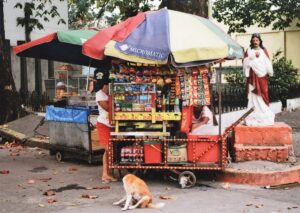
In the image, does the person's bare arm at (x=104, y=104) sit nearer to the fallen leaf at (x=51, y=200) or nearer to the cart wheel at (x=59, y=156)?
the fallen leaf at (x=51, y=200)

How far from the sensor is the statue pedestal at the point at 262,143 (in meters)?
9.02

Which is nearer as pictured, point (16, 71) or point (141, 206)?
point (141, 206)

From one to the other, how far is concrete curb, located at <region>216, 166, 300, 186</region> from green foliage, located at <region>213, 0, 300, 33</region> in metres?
12.2

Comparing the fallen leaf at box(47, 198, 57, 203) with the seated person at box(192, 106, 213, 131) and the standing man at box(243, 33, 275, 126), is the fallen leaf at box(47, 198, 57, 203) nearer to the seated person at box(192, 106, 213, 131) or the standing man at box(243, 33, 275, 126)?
the seated person at box(192, 106, 213, 131)

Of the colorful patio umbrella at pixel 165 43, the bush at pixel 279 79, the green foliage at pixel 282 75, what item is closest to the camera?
the colorful patio umbrella at pixel 165 43

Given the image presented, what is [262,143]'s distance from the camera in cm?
916

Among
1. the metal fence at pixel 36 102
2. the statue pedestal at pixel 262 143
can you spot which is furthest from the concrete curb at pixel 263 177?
the metal fence at pixel 36 102

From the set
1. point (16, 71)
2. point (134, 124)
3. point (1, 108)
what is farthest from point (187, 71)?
point (16, 71)

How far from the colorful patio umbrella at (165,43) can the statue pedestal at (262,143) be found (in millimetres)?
1619

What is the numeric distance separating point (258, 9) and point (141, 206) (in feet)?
47.5

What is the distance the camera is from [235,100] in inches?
651

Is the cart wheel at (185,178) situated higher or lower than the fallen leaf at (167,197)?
higher

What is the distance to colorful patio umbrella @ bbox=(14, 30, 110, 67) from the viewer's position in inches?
370

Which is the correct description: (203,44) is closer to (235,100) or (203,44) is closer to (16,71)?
(235,100)
